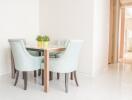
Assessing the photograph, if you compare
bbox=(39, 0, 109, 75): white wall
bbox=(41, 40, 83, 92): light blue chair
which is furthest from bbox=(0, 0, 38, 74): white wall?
bbox=(41, 40, 83, 92): light blue chair

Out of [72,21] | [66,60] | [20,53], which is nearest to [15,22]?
[72,21]

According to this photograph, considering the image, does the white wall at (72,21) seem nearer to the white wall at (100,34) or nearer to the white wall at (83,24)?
the white wall at (83,24)

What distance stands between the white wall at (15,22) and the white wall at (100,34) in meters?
1.75

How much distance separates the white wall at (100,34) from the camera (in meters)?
4.34

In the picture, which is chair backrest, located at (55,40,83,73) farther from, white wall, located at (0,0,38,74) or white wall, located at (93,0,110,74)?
white wall, located at (0,0,38,74)

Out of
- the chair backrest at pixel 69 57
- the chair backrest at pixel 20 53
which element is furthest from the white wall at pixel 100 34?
the chair backrest at pixel 20 53

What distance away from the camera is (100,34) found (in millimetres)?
4676

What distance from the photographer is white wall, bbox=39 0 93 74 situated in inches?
169

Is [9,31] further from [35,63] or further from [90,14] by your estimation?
[90,14]

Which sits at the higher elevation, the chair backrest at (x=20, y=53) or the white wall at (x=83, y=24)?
the white wall at (x=83, y=24)

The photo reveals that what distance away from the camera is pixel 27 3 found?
15.9ft

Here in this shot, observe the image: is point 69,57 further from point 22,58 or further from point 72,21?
point 72,21

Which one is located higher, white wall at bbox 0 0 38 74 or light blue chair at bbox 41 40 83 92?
white wall at bbox 0 0 38 74

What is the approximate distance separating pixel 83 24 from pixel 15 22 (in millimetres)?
1676
